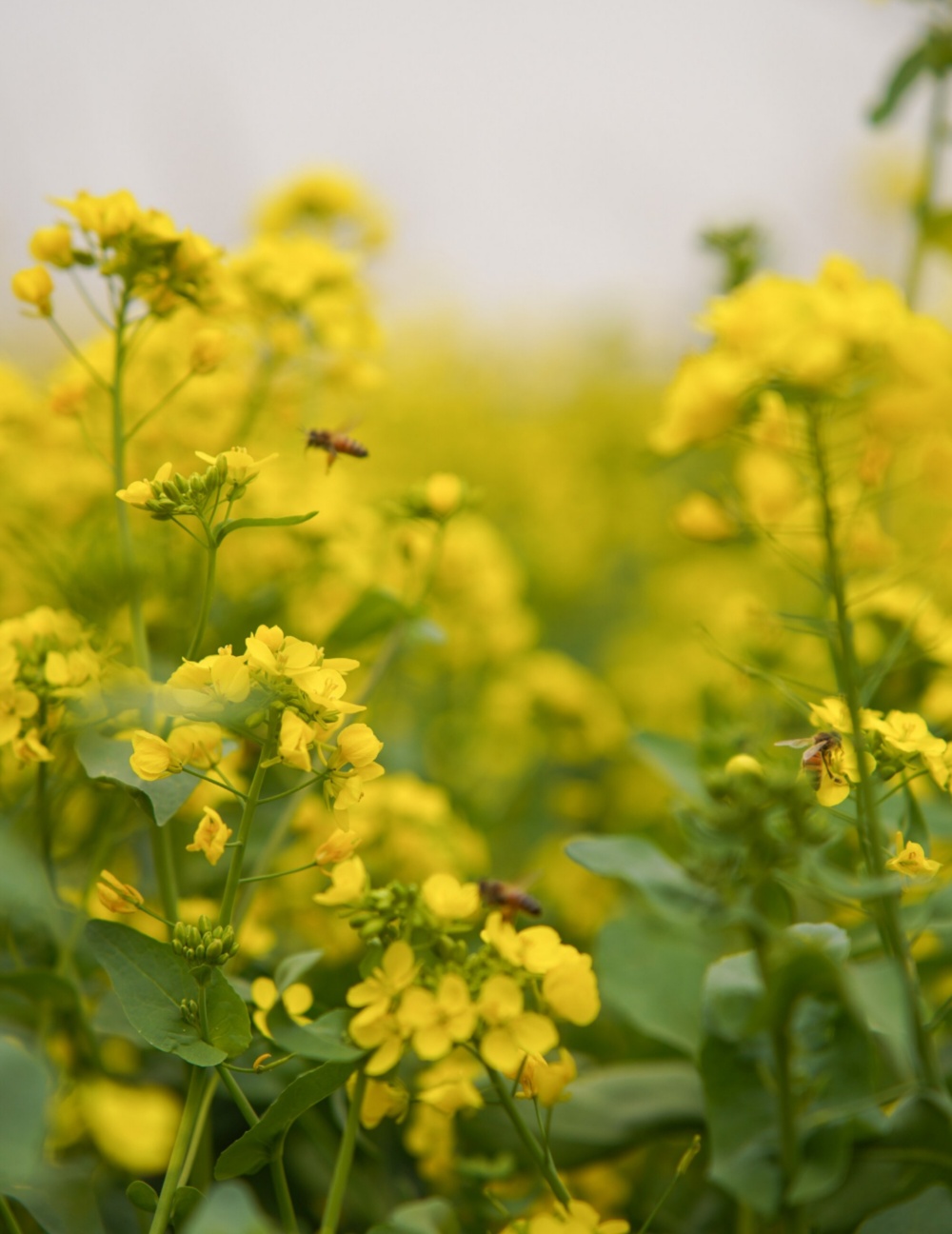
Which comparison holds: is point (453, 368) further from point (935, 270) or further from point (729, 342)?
point (729, 342)

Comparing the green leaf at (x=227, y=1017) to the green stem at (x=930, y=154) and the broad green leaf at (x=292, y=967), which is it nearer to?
the broad green leaf at (x=292, y=967)

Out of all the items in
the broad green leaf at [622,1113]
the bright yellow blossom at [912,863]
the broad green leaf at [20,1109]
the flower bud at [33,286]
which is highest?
the flower bud at [33,286]

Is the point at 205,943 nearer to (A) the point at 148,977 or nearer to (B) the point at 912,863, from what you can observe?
(A) the point at 148,977

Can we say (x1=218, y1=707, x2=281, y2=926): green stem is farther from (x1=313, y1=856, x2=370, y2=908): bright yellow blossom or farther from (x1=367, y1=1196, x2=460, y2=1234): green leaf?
(x1=367, y1=1196, x2=460, y2=1234): green leaf

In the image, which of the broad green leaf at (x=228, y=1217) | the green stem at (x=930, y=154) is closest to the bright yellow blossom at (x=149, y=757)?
the broad green leaf at (x=228, y=1217)

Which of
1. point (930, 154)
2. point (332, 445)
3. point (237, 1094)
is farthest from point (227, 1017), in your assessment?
point (930, 154)

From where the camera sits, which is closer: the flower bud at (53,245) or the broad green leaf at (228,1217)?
the broad green leaf at (228,1217)
